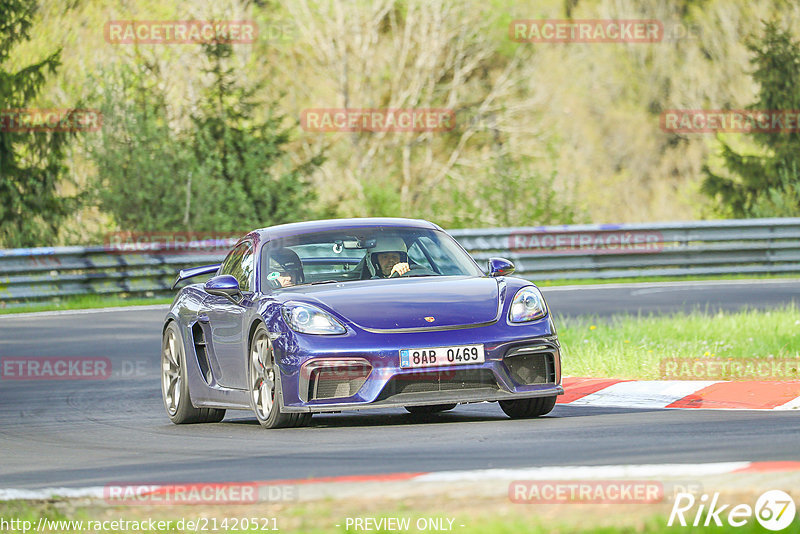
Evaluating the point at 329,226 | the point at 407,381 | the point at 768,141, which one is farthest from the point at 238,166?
the point at 407,381

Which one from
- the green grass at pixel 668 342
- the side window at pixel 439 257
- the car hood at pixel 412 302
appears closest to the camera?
the car hood at pixel 412 302

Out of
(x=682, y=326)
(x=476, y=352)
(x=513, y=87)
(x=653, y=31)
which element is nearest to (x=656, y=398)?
(x=476, y=352)

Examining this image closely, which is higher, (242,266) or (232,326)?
(242,266)

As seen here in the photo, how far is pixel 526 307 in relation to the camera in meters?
9.95

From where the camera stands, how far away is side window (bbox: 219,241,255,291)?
1092 centimetres

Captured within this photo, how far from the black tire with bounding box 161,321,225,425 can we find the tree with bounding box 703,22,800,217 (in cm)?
2715

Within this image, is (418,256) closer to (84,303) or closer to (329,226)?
(329,226)

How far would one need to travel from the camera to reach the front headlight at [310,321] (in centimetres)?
962

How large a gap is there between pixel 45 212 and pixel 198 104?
159 inches

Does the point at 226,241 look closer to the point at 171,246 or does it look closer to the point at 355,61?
the point at 171,246

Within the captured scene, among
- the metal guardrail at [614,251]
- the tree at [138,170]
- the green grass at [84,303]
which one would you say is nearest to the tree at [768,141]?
the metal guardrail at [614,251]

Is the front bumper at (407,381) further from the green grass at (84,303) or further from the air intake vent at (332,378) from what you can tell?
the green grass at (84,303)

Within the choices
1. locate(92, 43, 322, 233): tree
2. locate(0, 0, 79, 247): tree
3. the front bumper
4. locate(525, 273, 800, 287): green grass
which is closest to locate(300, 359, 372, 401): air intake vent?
the front bumper

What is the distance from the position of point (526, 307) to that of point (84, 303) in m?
16.7
